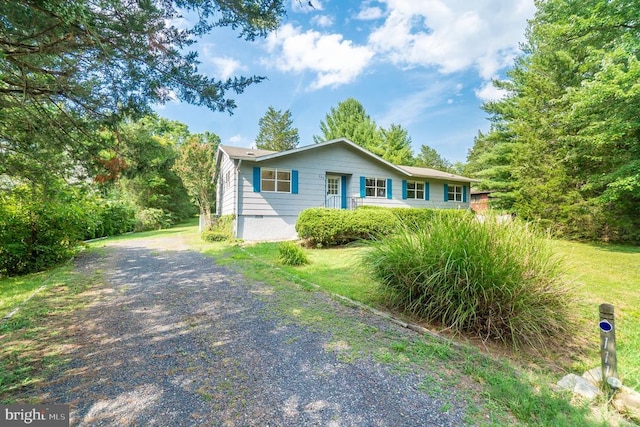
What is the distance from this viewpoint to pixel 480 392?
2195 millimetres

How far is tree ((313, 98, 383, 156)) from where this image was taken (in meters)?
31.1

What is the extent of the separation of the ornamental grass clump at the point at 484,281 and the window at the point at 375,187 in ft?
34.5

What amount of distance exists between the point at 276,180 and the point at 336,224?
4086mm

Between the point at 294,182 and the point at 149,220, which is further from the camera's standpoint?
the point at 149,220

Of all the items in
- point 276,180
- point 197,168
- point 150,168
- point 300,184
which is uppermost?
point 197,168

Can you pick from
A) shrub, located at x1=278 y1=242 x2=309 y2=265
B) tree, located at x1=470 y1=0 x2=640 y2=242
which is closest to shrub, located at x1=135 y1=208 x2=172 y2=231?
shrub, located at x1=278 y1=242 x2=309 y2=265

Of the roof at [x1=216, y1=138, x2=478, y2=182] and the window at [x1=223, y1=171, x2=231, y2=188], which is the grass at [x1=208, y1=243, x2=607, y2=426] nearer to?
the roof at [x1=216, y1=138, x2=478, y2=182]

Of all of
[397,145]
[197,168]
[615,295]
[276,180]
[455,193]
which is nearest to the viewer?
[615,295]

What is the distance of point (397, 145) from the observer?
29.1 metres

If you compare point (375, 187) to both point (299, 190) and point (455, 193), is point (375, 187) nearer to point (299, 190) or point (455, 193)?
point (299, 190)

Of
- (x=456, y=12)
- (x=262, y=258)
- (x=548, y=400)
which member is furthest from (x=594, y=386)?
(x=456, y=12)

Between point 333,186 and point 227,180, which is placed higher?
point 227,180

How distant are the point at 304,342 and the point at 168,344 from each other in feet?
4.68

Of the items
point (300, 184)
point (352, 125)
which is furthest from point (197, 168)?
point (352, 125)
